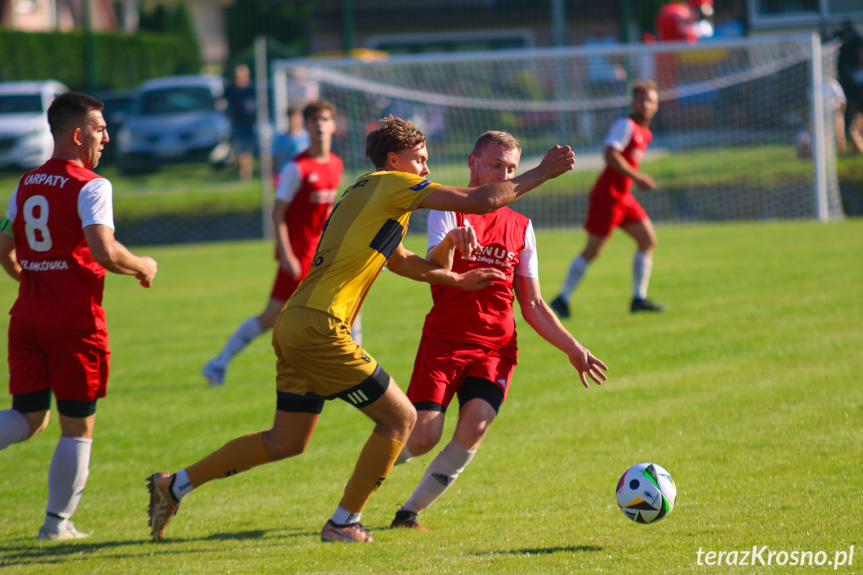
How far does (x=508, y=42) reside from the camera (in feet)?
104

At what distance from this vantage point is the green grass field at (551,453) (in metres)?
4.05

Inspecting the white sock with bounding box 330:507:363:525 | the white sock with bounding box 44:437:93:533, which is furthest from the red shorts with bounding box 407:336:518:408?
the white sock with bounding box 44:437:93:533

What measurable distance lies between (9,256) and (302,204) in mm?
3258

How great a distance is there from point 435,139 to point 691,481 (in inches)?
607

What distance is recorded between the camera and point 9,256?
462cm

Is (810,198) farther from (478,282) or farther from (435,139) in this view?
(478,282)

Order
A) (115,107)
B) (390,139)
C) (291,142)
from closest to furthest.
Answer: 1. (390,139)
2. (291,142)
3. (115,107)

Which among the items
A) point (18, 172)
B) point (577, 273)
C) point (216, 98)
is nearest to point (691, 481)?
point (577, 273)

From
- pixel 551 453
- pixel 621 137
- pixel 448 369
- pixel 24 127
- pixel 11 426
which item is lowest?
pixel 551 453

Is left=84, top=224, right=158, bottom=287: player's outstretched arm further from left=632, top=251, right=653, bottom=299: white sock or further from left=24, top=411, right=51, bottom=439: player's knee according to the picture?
left=632, top=251, right=653, bottom=299: white sock

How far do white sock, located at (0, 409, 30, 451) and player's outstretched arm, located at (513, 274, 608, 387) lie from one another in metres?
2.43

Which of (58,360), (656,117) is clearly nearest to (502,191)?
(58,360)

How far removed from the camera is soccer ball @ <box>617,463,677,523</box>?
162 inches

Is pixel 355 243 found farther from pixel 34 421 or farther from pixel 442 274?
pixel 34 421
